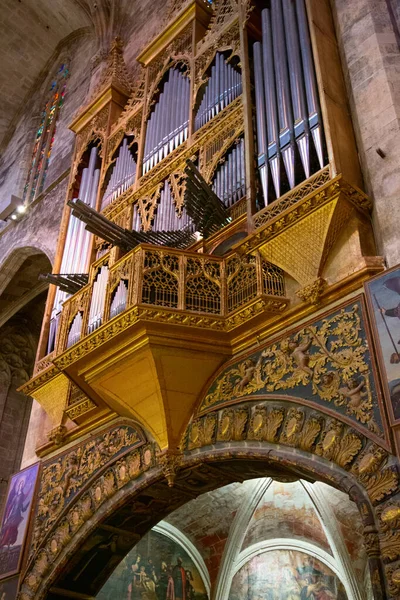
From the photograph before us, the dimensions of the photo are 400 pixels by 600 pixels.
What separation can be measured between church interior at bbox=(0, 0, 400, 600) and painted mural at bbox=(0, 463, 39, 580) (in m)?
0.04

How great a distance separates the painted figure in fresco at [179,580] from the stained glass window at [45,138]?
26.9ft

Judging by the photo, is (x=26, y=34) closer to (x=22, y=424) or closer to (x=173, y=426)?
(x=22, y=424)

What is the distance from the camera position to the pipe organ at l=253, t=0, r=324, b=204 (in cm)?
682

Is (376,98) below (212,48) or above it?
below

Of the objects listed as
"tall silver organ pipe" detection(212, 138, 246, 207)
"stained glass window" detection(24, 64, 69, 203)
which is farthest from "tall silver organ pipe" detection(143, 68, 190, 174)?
"stained glass window" detection(24, 64, 69, 203)

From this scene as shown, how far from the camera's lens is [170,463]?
6.62 metres

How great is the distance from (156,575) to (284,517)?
7.23ft

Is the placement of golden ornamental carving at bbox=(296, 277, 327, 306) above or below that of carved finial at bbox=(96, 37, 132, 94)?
below

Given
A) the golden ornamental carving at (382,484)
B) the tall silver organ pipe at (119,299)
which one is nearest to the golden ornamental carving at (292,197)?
the tall silver organ pipe at (119,299)

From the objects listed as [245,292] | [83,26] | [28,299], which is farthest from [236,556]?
[83,26]

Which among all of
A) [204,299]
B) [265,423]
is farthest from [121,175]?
[265,423]

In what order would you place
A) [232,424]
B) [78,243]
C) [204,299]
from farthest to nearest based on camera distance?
1. [78,243]
2. [204,299]
3. [232,424]

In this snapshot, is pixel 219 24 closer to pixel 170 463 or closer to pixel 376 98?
pixel 376 98

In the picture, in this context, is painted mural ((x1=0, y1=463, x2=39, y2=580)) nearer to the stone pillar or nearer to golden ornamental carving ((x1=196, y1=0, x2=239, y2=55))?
the stone pillar
